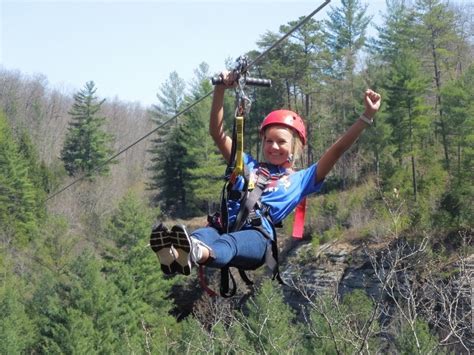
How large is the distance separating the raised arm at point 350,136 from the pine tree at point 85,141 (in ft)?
125

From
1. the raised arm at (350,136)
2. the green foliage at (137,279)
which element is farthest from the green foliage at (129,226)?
the raised arm at (350,136)

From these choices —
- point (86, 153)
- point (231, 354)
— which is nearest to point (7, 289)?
point (231, 354)

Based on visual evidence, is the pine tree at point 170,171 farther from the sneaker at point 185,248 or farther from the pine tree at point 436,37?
the sneaker at point 185,248

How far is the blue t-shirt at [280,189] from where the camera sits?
418 cm

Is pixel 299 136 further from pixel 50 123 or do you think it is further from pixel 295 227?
pixel 50 123

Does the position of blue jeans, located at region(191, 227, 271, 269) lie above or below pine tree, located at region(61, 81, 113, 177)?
below

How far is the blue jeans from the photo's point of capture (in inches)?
145

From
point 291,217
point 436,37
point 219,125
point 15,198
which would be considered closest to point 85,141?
point 15,198

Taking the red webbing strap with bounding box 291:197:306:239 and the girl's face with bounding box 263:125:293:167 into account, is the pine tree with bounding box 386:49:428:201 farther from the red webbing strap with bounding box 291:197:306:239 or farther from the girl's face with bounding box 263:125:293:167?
the girl's face with bounding box 263:125:293:167

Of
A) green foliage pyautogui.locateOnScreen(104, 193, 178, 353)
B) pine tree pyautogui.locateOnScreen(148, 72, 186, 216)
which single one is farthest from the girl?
pine tree pyautogui.locateOnScreen(148, 72, 186, 216)

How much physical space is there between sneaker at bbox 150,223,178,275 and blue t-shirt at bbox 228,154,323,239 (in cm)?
62

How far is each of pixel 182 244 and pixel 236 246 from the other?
44 cm

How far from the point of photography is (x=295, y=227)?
15.0 feet

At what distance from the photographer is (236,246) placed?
3.82m
